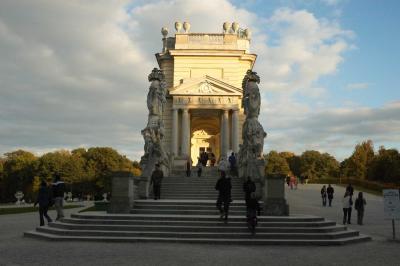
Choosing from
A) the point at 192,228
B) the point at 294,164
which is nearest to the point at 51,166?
the point at 294,164

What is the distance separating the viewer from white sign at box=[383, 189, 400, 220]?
49.0ft

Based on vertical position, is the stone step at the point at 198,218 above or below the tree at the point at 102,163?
below

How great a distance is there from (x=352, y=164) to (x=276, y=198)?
2487 inches

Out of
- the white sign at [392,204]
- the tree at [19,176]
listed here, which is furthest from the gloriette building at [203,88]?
the tree at [19,176]

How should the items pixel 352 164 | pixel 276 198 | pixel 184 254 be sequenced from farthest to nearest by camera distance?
pixel 352 164, pixel 276 198, pixel 184 254

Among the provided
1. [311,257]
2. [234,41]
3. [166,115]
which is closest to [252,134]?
[311,257]

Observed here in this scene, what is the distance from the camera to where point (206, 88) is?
1505 inches

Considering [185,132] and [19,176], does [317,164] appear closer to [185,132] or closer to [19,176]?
[19,176]

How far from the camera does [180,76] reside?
138 ft

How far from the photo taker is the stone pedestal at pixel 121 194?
639 inches

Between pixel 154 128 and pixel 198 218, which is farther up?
pixel 154 128

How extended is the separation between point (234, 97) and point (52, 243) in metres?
27.2

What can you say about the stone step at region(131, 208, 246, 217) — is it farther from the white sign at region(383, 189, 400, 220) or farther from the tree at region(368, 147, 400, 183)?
the tree at region(368, 147, 400, 183)

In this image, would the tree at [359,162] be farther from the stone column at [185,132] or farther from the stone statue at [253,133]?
the stone statue at [253,133]
